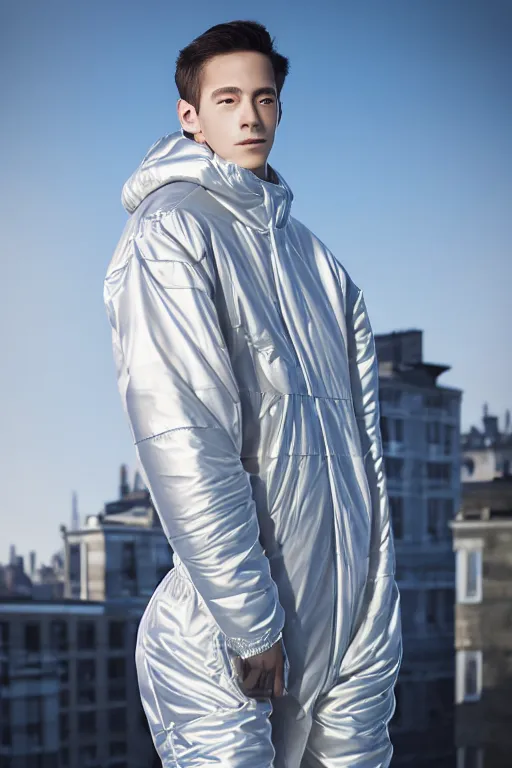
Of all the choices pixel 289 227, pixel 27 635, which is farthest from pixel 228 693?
pixel 27 635

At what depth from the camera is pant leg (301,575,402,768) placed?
1095 millimetres

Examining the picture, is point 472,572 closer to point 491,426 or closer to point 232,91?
point 491,426

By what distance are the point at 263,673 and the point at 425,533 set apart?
13.5 feet

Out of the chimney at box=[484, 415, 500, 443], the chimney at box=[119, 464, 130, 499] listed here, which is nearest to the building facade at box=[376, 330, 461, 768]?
the chimney at box=[484, 415, 500, 443]

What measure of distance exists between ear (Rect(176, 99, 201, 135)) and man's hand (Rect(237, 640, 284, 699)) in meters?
0.46

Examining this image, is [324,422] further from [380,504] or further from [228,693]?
[228,693]

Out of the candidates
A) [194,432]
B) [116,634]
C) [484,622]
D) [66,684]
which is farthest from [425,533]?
→ [194,432]

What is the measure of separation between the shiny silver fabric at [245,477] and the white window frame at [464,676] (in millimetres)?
4115

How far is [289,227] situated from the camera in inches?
45.9

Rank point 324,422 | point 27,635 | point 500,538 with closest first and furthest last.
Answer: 1. point 324,422
2. point 27,635
3. point 500,538

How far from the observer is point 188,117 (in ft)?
3.68

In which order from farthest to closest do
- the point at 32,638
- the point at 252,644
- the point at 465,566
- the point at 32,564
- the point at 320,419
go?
the point at 465,566 < the point at 32,638 < the point at 32,564 < the point at 320,419 < the point at 252,644

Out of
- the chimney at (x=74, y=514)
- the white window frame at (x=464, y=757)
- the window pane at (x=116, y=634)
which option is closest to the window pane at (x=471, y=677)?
the white window frame at (x=464, y=757)

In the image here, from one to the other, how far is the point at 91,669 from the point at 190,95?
354cm
